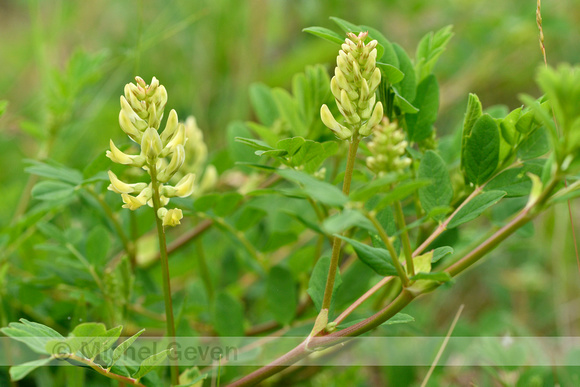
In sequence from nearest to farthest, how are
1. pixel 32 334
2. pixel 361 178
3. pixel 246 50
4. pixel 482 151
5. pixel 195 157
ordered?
pixel 32 334, pixel 482 151, pixel 361 178, pixel 195 157, pixel 246 50

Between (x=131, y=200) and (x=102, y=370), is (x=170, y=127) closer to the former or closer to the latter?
(x=131, y=200)

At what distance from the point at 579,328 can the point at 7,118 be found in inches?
57.2

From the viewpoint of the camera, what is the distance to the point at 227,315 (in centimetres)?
85

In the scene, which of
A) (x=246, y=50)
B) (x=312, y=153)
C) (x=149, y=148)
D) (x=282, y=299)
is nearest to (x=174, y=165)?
(x=149, y=148)

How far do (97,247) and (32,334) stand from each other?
33 cm

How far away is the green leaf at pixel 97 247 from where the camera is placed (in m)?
0.84

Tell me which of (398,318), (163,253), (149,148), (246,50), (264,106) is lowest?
(398,318)

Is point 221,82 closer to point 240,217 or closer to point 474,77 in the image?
point 474,77

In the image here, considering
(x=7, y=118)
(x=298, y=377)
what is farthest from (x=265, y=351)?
(x=7, y=118)

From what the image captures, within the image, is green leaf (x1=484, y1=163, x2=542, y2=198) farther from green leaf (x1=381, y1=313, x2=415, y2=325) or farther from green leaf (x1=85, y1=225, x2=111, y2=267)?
green leaf (x1=85, y1=225, x2=111, y2=267)

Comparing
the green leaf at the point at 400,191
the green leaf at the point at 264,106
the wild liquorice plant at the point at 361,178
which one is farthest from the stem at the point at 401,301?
the green leaf at the point at 264,106

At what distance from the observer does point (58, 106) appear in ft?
3.22

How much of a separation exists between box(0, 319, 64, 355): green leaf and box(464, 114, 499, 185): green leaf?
0.47 metres

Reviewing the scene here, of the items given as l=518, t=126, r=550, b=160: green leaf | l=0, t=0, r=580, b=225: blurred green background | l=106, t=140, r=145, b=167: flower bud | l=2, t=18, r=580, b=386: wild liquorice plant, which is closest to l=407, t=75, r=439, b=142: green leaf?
l=2, t=18, r=580, b=386: wild liquorice plant
